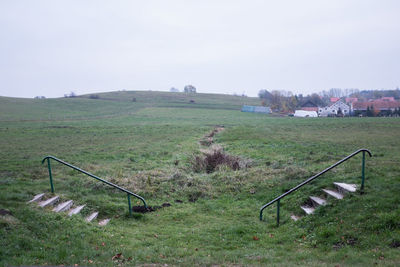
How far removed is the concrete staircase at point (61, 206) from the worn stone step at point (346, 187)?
7.73 m

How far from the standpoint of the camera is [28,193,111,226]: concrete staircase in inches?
346

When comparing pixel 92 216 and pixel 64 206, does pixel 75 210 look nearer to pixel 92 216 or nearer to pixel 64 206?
pixel 64 206

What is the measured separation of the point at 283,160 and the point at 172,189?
715 cm

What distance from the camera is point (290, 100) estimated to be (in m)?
114

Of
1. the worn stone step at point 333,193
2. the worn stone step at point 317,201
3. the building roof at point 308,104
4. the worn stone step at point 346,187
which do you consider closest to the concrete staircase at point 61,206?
the worn stone step at point 317,201

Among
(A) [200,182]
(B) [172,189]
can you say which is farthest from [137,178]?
(A) [200,182]

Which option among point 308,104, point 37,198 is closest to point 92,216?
point 37,198

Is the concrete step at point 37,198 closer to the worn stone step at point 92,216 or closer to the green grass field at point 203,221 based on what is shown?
the green grass field at point 203,221

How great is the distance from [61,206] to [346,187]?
929 cm

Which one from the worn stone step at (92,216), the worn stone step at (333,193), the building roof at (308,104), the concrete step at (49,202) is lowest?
the worn stone step at (92,216)

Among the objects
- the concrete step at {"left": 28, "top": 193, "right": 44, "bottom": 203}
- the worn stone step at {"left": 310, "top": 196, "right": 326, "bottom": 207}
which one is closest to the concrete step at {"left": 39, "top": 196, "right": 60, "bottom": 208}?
the concrete step at {"left": 28, "top": 193, "right": 44, "bottom": 203}

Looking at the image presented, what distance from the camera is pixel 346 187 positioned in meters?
9.00

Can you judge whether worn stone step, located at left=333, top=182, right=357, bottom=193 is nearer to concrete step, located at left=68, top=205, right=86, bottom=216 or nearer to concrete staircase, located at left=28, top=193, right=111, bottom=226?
concrete staircase, located at left=28, top=193, right=111, bottom=226

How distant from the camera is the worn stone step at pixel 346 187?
343 inches
